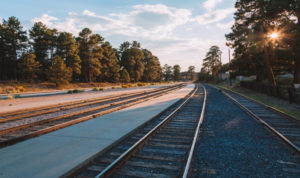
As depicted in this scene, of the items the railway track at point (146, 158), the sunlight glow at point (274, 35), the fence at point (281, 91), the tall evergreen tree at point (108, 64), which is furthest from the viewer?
the tall evergreen tree at point (108, 64)

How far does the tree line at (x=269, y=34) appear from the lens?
16766mm

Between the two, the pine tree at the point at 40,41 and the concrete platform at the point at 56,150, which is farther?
the pine tree at the point at 40,41

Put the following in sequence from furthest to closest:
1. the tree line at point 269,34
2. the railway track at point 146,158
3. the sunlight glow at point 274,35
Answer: the sunlight glow at point 274,35
the tree line at point 269,34
the railway track at point 146,158

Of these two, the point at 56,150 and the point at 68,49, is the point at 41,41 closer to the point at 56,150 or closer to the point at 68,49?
the point at 68,49

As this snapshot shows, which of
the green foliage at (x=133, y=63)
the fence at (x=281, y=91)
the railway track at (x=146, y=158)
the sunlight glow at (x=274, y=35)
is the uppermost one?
the green foliage at (x=133, y=63)

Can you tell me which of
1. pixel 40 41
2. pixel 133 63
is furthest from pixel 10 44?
pixel 133 63

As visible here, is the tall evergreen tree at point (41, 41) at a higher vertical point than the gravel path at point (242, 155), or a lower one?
higher

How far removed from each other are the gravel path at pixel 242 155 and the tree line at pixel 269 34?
14.5 m

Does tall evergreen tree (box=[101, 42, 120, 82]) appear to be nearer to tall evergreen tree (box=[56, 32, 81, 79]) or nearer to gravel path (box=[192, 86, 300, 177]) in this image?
tall evergreen tree (box=[56, 32, 81, 79])

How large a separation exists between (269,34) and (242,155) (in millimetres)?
21297

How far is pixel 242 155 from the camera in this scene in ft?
14.9

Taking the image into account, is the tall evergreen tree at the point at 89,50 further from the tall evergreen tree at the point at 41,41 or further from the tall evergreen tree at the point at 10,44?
the tall evergreen tree at the point at 10,44

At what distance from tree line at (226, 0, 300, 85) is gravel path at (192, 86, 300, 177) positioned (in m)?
14.5

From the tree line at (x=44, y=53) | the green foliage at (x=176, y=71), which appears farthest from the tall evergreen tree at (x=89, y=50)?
the green foliage at (x=176, y=71)
